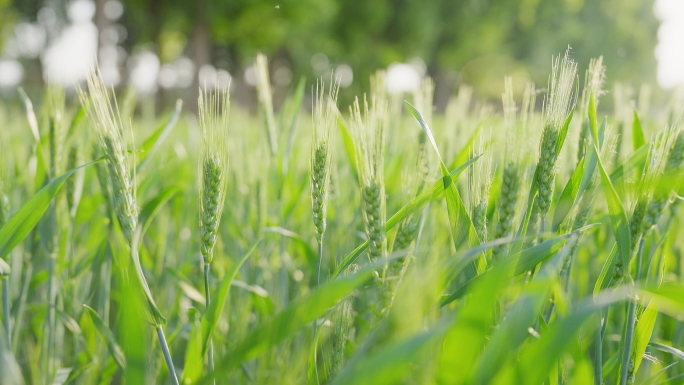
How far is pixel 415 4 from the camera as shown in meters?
14.9

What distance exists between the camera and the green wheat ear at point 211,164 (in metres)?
0.67

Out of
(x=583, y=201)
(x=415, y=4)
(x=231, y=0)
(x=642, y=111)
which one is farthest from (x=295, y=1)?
(x=583, y=201)

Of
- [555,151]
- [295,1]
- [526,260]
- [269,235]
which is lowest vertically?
[269,235]

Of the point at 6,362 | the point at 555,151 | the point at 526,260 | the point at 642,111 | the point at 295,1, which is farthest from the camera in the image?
the point at 295,1

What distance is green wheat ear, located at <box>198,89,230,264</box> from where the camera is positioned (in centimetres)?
67

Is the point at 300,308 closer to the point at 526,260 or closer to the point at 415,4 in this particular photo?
the point at 526,260

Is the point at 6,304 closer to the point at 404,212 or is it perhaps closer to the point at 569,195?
the point at 404,212

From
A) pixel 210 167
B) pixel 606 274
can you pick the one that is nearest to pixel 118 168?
pixel 210 167

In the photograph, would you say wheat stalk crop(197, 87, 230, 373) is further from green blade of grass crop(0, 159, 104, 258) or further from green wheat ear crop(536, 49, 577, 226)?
green wheat ear crop(536, 49, 577, 226)

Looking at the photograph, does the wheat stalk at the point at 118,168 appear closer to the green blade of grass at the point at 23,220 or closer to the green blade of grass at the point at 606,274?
the green blade of grass at the point at 23,220

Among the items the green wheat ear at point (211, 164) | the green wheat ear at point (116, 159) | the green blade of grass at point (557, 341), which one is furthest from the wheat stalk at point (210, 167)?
the green blade of grass at point (557, 341)

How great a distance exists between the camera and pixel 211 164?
2.27 ft

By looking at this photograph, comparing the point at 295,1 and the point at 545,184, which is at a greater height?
the point at 295,1

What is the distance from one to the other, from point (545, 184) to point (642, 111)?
1.16 m
